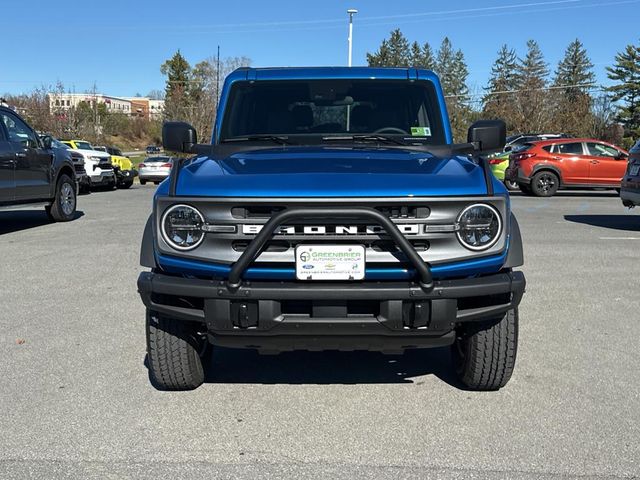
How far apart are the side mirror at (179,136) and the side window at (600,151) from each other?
16469 millimetres

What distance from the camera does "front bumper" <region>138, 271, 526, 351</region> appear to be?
316 centimetres

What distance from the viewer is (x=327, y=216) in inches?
125

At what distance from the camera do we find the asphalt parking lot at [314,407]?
10.00ft

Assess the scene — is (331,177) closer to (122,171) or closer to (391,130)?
(391,130)

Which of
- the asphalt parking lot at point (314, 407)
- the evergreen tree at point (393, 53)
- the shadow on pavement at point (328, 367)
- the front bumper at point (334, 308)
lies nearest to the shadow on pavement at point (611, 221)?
the asphalt parking lot at point (314, 407)

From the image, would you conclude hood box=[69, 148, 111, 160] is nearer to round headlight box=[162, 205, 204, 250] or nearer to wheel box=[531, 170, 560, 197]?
wheel box=[531, 170, 560, 197]

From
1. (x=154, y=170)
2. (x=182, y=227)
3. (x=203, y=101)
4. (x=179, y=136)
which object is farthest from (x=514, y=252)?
(x=203, y=101)

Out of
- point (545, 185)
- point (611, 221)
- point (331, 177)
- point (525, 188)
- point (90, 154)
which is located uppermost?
point (90, 154)

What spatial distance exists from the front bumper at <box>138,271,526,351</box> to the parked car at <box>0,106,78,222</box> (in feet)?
26.8

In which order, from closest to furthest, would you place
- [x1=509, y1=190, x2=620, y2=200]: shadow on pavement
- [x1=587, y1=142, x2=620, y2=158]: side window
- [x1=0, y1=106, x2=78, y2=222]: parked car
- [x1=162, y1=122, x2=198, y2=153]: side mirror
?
1. [x1=162, y1=122, x2=198, y2=153]: side mirror
2. [x1=0, y1=106, x2=78, y2=222]: parked car
3. [x1=587, y1=142, x2=620, y2=158]: side window
4. [x1=509, y1=190, x2=620, y2=200]: shadow on pavement

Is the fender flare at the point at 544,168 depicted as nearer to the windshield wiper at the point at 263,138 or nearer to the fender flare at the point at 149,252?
the windshield wiper at the point at 263,138

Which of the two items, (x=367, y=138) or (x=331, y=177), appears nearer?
(x=331, y=177)

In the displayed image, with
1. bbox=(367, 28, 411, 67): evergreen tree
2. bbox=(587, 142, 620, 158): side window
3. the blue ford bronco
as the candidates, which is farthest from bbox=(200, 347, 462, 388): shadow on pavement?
bbox=(367, 28, 411, 67): evergreen tree

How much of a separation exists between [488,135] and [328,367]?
6.14ft
